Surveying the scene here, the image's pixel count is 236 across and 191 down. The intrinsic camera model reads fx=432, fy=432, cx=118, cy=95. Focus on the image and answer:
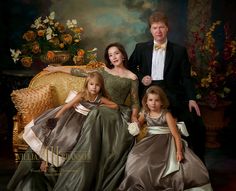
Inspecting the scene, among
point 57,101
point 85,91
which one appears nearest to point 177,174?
point 85,91

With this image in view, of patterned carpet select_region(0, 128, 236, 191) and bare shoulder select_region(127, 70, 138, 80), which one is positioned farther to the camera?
patterned carpet select_region(0, 128, 236, 191)

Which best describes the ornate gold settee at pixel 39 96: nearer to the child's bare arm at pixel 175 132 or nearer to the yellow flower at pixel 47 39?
the child's bare arm at pixel 175 132

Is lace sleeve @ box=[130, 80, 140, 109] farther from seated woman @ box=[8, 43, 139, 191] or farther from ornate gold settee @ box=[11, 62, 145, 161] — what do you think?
ornate gold settee @ box=[11, 62, 145, 161]

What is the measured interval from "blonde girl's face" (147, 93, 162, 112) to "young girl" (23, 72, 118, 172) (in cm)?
41

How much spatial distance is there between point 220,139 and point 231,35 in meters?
1.38

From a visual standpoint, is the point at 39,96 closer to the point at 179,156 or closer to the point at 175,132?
the point at 175,132

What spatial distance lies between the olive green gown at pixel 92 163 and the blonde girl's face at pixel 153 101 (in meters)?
0.32

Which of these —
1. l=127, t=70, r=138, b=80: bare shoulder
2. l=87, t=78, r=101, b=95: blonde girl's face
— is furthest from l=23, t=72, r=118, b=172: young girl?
l=127, t=70, r=138, b=80: bare shoulder

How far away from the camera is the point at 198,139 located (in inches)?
173

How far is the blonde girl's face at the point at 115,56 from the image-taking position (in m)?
4.28

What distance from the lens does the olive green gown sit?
3.85 m

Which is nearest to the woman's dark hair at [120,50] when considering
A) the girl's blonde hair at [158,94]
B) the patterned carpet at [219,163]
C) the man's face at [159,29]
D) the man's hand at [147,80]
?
the man's hand at [147,80]

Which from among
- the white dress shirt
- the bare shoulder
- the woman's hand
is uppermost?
the white dress shirt

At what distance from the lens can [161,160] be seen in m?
3.85
